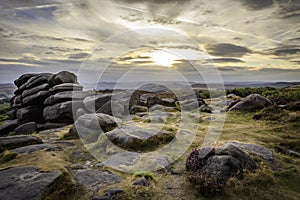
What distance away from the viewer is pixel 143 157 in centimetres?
1155

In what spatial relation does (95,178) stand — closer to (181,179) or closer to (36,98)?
(181,179)

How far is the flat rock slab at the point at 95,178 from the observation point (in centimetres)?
848

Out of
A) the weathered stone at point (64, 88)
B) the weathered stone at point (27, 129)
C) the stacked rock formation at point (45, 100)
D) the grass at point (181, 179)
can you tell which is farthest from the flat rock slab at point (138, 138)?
the weathered stone at point (64, 88)

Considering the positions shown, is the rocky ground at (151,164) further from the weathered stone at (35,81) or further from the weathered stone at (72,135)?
the weathered stone at (35,81)

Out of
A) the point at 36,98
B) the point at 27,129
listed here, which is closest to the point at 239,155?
the point at 27,129

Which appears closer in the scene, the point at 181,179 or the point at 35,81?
the point at 181,179

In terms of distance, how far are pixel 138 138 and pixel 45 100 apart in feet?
64.8

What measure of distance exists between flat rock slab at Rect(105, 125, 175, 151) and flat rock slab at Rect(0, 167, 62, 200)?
18.0 feet

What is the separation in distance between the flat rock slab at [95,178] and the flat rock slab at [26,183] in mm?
1203

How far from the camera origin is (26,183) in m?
7.32

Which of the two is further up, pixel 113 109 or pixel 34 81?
pixel 34 81

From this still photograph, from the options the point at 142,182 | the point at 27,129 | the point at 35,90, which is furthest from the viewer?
the point at 35,90

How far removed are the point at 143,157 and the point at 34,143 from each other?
727cm

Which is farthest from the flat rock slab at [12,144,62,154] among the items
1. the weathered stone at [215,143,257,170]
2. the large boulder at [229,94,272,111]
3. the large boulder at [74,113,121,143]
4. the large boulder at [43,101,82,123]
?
the large boulder at [229,94,272,111]
